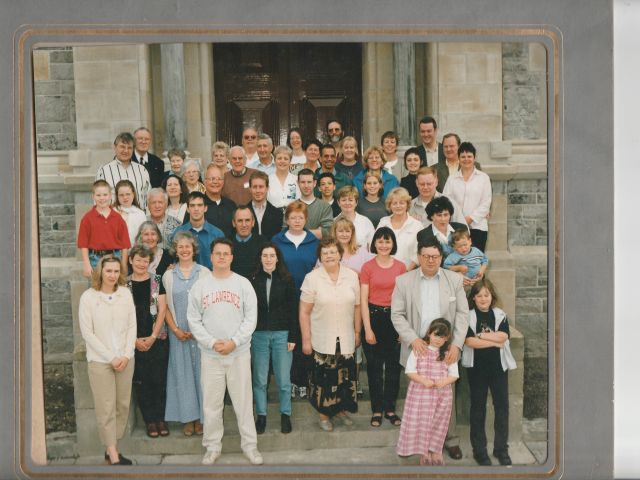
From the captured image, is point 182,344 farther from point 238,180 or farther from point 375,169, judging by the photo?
point 375,169

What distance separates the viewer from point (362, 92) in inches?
219

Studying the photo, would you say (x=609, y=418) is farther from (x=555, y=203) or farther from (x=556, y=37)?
(x=556, y=37)

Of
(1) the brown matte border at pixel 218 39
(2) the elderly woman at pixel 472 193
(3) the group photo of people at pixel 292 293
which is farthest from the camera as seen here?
(2) the elderly woman at pixel 472 193

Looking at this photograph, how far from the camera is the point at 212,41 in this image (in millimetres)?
5266

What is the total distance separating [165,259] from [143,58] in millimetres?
1222

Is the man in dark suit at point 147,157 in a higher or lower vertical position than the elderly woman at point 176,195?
higher

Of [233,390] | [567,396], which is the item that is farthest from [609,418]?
[233,390]

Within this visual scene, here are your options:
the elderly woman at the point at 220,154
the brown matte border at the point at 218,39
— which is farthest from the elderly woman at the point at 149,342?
the elderly woman at the point at 220,154

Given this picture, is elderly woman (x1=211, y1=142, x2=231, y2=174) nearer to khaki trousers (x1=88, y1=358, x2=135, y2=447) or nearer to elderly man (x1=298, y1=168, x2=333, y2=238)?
elderly man (x1=298, y1=168, x2=333, y2=238)

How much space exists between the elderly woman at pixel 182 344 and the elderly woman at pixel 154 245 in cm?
5

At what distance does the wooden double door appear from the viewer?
532 cm

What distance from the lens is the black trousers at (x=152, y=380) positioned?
540 cm

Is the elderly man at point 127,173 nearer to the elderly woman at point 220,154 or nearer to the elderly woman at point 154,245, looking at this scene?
the elderly woman at point 154,245

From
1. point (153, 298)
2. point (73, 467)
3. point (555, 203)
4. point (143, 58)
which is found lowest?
point (73, 467)
